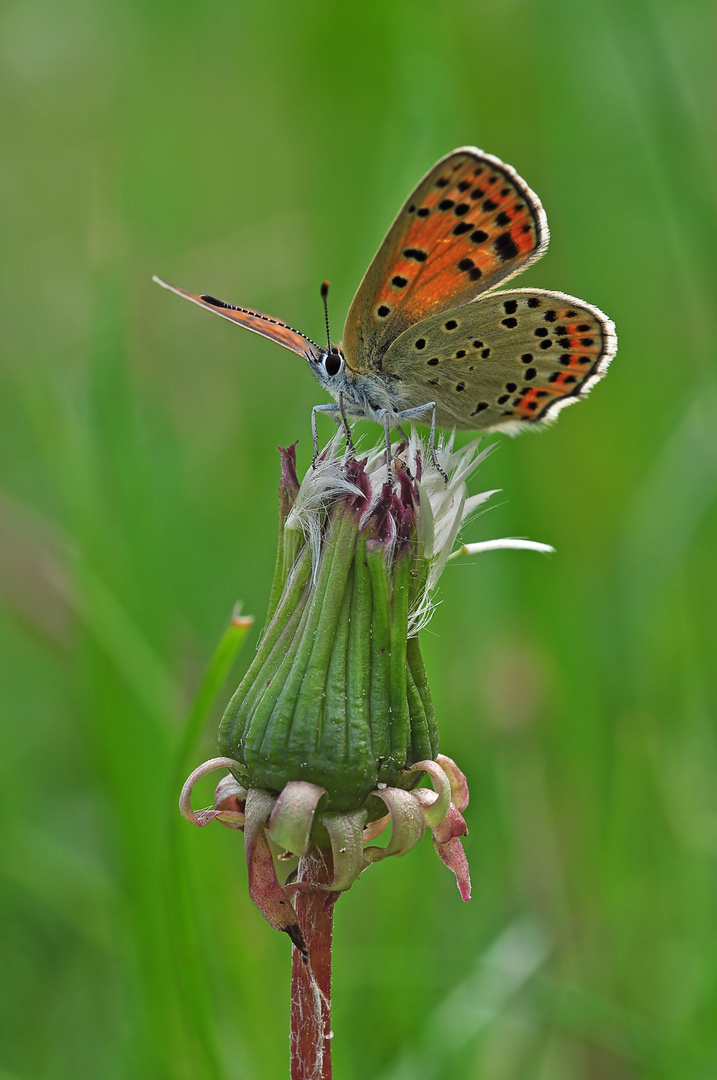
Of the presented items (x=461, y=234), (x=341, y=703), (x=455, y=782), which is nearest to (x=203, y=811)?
(x=341, y=703)

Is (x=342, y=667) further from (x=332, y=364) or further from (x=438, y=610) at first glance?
(x=438, y=610)

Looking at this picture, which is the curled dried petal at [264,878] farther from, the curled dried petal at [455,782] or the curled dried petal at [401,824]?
the curled dried petal at [455,782]

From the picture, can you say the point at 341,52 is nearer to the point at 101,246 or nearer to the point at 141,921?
the point at 101,246

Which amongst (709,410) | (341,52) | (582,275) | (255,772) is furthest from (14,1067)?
(341,52)

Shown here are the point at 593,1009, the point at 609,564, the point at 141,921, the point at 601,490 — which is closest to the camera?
the point at 141,921

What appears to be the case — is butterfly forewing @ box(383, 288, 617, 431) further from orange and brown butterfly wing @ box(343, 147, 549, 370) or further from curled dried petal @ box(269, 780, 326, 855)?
curled dried petal @ box(269, 780, 326, 855)

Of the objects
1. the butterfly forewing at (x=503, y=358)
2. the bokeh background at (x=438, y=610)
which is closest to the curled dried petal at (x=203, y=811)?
the bokeh background at (x=438, y=610)
